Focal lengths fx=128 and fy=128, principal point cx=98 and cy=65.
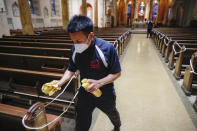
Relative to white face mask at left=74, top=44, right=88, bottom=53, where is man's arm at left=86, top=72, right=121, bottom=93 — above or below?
below

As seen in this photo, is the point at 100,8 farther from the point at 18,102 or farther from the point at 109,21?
the point at 18,102

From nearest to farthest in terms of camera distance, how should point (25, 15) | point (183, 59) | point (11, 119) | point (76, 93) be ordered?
point (11, 119) < point (76, 93) < point (183, 59) < point (25, 15)

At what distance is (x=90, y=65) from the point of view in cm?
128

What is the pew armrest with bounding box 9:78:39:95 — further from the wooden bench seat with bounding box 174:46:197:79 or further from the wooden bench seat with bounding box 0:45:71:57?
the wooden bench seat with bounding box 174:46:197:79

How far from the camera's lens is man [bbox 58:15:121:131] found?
1122 millimetres

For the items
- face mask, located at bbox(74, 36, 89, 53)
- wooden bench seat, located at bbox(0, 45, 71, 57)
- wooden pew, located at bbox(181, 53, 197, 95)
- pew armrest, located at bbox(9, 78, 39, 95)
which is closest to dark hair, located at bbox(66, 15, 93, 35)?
face mask, located at bbox(74, 36, 89, 53)

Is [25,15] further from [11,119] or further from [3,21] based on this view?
[11,119]

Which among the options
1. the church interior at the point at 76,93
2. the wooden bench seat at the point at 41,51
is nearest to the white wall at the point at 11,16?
the church interior at the point at 76,93

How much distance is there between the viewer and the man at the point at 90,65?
112cm

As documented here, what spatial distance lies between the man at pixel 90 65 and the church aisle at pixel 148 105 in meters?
0.76

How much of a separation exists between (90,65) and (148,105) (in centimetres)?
191

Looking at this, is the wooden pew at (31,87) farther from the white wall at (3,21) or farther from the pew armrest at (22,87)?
the white wall at (3,21)

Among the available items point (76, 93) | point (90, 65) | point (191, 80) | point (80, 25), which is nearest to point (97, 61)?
point (90, 65)

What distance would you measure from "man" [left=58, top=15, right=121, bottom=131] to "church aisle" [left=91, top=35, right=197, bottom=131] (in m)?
0.76
